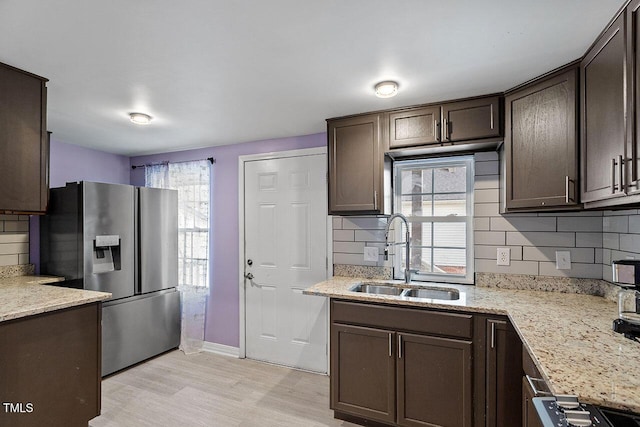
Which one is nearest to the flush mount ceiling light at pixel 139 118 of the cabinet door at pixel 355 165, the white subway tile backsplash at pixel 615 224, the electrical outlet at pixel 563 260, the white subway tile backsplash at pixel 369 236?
the cabinet door at pixel 355 165

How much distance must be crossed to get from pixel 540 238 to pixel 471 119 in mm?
972

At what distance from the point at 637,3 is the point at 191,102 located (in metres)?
2.39

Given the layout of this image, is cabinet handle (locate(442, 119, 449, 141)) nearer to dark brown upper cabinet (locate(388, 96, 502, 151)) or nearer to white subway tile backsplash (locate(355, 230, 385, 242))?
dark brown upper cabinet (locate(388, 96, 502, 151))

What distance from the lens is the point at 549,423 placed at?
91 cm

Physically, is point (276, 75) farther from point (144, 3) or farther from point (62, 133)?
point (62, 133)

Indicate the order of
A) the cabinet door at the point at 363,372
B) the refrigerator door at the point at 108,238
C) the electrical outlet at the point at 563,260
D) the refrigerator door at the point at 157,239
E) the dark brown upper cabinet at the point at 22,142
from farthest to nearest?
the refrigerator door at the point at 157,239 → the refrigerator door at the point at 108,238 → the electrical outlet at the point at 563,260 → the cabinet door at the point at 363,372 → the dark brown upper cabinet at the point at 22,142

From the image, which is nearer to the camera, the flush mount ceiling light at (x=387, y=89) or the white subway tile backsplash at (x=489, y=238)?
the flush mount ceiling light at (x=387, y=89)

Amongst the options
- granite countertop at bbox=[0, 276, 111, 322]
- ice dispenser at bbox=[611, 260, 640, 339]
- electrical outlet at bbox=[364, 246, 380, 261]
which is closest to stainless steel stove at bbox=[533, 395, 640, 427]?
ice dispenser at bbox=[611, 260, 640, 339]

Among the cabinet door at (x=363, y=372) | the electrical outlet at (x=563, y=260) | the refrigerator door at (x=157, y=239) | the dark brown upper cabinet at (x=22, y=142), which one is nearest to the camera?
the dark brown upper cabinet at (x=22, y=142)

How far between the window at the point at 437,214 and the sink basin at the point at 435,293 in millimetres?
207

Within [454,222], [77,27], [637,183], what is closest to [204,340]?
[454,222]

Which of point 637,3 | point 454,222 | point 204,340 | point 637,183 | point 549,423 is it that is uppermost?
point 637,3

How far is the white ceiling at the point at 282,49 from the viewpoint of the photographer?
1.32 meters

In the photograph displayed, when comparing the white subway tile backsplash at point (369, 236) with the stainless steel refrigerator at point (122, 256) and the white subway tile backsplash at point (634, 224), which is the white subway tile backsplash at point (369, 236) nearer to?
the white subway tile backsplash at point (634, 224)
